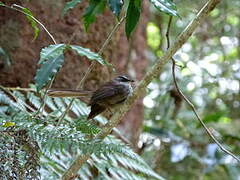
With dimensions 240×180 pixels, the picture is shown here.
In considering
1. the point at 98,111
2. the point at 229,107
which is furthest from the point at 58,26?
the point at 229,107

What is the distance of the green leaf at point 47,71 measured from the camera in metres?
1.56

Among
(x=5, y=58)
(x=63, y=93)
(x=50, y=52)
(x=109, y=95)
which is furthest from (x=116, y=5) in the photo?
(x=5, y=58)

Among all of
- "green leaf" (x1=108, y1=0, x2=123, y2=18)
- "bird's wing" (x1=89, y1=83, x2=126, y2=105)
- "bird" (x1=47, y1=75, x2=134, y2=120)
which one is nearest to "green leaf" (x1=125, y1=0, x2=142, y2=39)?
"green leaf" (x1=108, y1=0, x2=123, y2=18)

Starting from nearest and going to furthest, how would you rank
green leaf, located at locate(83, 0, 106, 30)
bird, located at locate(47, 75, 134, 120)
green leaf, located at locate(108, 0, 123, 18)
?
green leaf, located at locate(108, 0, 123, 18) → green leaf, located at locate(83, 0, 106, 30) → bird, located at locate(47, 75, 134, 120)

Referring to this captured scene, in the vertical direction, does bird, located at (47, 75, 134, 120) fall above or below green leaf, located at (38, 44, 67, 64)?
below

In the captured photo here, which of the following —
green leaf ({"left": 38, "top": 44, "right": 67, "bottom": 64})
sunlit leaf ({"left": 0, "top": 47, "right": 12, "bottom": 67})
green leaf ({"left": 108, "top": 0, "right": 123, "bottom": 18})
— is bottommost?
sunlit leaf ({"left": 0, "top": 47, "right": 12, "bottom": 67})

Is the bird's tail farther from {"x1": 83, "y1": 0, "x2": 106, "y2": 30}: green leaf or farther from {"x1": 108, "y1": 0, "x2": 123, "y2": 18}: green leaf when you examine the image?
{"x1": 108, "y1": 0, "x2": 123, "y2": 18}: green leaf

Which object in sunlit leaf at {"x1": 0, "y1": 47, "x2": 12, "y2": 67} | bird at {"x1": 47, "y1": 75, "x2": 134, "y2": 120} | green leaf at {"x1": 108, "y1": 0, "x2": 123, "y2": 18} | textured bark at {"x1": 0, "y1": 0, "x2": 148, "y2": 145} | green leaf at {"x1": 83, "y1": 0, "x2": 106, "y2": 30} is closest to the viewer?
green leaf at {"x1": 108, "y1": 0, "x2": 123, "y2": 18}

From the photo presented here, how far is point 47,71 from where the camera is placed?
1.57 metres

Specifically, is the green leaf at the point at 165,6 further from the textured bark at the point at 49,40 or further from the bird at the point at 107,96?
the textured bark at the point at 49,40

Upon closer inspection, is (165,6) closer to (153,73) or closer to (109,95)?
(153,73)

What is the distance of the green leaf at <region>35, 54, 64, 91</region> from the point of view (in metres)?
1.56

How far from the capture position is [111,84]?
2643 mm

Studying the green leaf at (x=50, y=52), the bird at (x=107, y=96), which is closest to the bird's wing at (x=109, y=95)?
the bird at (x=107, y=96)
